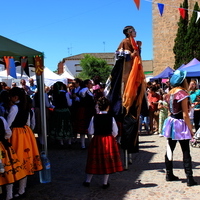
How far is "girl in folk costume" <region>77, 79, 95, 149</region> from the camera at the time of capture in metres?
7.81

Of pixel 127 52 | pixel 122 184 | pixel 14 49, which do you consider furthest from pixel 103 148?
pixel 14 49

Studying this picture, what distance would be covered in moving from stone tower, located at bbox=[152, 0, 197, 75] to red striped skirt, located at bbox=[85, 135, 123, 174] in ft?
93.7

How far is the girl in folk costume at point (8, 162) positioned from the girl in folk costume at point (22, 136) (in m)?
0.18

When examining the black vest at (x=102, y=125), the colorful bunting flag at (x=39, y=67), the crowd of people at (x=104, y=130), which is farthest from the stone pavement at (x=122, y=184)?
the colorful bunting flag at (x=39, y=67)

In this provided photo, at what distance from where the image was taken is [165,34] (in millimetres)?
32062

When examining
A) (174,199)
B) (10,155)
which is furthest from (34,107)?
(174,199)

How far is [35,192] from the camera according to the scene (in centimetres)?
452

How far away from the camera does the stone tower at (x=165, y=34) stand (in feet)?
105

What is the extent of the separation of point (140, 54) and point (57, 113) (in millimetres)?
3205

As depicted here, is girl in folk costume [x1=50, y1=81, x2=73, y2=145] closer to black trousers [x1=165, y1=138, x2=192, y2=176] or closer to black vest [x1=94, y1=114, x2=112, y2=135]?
black vest [x1=94, y1=114, x2=112, y2=135]

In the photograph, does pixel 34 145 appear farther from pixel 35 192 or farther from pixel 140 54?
pixel 140 54

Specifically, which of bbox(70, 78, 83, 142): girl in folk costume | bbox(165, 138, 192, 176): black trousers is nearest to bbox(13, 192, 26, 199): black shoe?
bbox(165, 138, 192, 176): black trousers

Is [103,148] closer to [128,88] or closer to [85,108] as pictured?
[128,88]

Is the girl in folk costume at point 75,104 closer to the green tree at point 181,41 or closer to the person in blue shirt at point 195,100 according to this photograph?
the person in blue shirt at point 195,100
